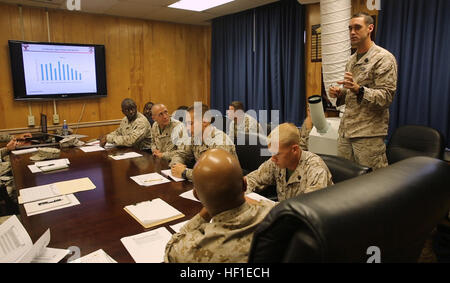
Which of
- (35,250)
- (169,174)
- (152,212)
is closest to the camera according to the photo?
(35,250)

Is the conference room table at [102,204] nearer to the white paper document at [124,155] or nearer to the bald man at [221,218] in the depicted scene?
the white paper document at [124,155]

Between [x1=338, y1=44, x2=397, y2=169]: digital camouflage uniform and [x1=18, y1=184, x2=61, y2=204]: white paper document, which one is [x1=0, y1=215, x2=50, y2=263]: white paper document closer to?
[x1=18, y1=184, x2=61, y2=204]: white paper document

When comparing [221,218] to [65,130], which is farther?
[65,130]

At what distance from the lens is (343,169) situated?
5.78 feet

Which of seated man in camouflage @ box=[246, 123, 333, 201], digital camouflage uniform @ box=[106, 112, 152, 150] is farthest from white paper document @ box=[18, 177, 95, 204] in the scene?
digital camouflage uniform @ box=[106, 112, 152, 150]

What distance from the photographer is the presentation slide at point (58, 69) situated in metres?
4.22

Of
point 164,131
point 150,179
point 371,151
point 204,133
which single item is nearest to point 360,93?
point 371,151

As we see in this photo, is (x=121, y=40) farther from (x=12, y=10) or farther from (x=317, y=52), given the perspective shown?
(x=317, y=52)

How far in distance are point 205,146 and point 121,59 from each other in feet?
10.3

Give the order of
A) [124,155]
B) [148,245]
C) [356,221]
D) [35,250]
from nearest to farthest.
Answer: [356,221], [35,250], [148,245], [124,155]

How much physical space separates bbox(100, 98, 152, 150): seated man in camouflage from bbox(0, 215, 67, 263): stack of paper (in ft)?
6.83

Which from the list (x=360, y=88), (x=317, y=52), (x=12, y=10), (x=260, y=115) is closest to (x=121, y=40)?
(x=12, y=10)

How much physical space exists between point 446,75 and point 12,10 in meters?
5.03

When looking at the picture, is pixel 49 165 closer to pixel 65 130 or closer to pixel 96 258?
pixel 96 258
